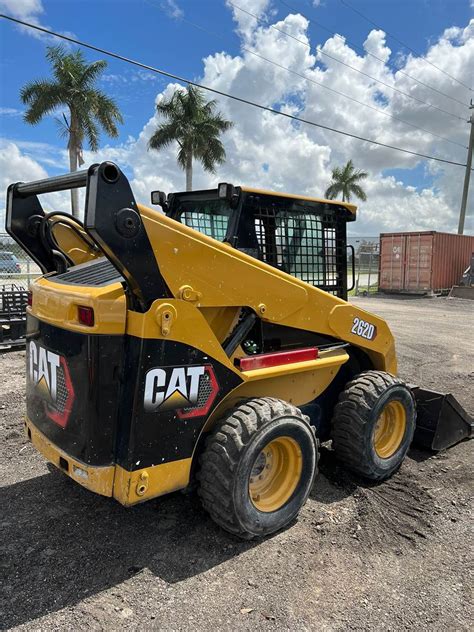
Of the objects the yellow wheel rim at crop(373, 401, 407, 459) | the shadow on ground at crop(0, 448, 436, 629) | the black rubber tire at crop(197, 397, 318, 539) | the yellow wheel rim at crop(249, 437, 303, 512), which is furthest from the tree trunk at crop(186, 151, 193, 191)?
the black rubber tire at crop(197, 397, 318, 539)

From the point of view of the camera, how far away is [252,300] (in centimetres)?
310

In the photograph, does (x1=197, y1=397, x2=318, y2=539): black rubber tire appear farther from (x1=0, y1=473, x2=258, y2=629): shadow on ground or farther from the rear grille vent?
the rear grille vent

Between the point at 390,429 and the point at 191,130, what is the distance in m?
26.5

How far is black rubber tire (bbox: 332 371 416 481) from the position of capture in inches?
147

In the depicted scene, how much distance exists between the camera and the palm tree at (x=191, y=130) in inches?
1086

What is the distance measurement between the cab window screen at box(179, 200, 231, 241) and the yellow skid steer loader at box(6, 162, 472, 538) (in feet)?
0.05

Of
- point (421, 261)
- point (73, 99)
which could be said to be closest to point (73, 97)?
point (73, 99)

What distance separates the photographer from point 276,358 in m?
3.36

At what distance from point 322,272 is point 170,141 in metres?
26.4

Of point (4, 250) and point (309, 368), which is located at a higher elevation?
point (4, 250)

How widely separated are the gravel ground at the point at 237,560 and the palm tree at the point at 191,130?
84.0ft

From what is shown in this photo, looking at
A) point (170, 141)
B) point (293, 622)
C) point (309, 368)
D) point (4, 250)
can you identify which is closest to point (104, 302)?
point (309, 368)

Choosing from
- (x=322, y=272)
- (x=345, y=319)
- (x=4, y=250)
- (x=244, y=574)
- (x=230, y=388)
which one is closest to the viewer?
(x=244, y=574)

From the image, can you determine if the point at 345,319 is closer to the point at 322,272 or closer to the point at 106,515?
the point at 322,272
